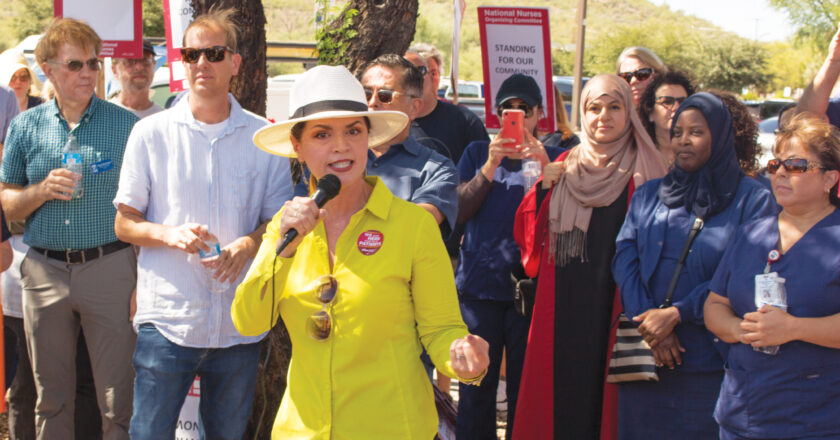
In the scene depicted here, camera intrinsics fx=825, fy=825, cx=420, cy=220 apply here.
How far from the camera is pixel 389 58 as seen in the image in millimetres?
4500

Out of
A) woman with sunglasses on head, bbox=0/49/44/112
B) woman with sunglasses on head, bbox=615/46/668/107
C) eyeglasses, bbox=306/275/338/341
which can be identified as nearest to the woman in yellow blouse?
eyeglasses, bbox=306/275/338/341

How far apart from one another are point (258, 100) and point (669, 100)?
2.52 metres

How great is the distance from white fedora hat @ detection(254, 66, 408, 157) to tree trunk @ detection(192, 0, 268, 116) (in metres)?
2.01

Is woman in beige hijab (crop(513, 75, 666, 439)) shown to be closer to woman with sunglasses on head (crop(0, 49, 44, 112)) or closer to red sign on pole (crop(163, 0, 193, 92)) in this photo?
red sign on pole (crop(163, 0, 193, 92))

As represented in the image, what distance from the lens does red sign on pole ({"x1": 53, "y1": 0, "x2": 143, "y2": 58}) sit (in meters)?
5.64

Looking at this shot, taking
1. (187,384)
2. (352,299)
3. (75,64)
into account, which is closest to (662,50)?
(75,64)

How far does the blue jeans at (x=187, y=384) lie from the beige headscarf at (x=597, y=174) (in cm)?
178

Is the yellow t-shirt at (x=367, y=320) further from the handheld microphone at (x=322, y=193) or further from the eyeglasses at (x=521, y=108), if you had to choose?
the eyeglasses at (x=521, y=108)

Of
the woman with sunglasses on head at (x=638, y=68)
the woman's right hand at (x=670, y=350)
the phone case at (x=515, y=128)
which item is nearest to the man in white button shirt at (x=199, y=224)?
the phone case at (x=515, y=128)

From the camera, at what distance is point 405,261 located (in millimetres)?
2723

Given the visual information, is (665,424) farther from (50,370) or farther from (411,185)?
(50,370)

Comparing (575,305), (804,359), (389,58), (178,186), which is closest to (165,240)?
(178,186)

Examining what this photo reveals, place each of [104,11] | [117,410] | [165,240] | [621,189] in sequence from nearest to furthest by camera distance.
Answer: [165,240] → [117,410] → [621,189] → [104,11]

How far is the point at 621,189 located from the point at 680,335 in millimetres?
966
